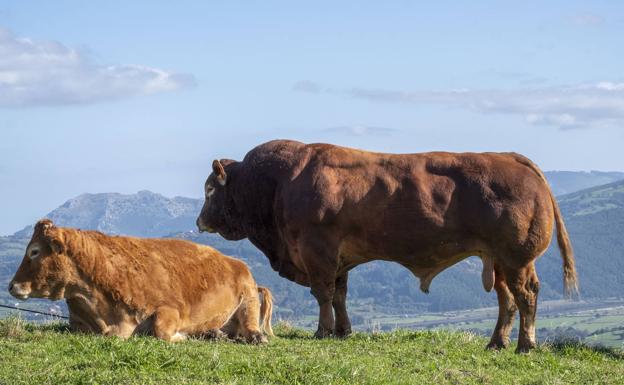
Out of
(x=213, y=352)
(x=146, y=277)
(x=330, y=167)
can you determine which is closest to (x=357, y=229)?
(x=330, y=167)

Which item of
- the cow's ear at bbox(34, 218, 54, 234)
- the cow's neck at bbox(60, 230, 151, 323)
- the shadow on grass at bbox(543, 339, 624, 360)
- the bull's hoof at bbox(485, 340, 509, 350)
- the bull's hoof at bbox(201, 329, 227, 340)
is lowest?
the shadow on grass at bbox(543, 339, 624, 360)

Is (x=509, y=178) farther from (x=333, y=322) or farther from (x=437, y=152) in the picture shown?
(x=333, y=322)

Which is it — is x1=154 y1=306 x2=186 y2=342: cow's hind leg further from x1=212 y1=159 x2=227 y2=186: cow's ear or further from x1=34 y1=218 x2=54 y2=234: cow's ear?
x1=212 y1=159 x2=227 y2=186: cow's ear

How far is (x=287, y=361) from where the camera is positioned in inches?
514

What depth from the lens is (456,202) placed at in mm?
17266

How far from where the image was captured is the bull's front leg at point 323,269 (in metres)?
17.9

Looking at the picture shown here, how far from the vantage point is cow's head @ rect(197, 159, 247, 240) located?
20094 millimetres

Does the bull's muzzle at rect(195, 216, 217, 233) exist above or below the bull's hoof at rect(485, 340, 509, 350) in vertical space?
above

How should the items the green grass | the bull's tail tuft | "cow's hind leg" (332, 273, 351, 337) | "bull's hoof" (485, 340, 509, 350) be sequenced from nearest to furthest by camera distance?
the green grass < "bull's hoof" (485, 340, 509, 350) < the bull's tail tuft < "cow's hind leg" (332, 273, 351, 337)

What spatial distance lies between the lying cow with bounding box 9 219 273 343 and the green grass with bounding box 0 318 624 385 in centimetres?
47

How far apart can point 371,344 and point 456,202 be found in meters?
2.64

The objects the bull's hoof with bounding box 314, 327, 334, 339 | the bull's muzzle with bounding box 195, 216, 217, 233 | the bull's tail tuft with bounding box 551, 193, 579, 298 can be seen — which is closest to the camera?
the bull's tail tuft with bounding box 551, 193, 579, 298

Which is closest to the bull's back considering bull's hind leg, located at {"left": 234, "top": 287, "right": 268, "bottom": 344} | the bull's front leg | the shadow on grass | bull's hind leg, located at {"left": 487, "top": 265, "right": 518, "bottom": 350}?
the bull's front leg

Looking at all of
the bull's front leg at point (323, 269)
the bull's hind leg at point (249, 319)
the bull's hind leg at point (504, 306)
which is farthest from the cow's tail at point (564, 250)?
the bull's hind leg at point (249, 319)
